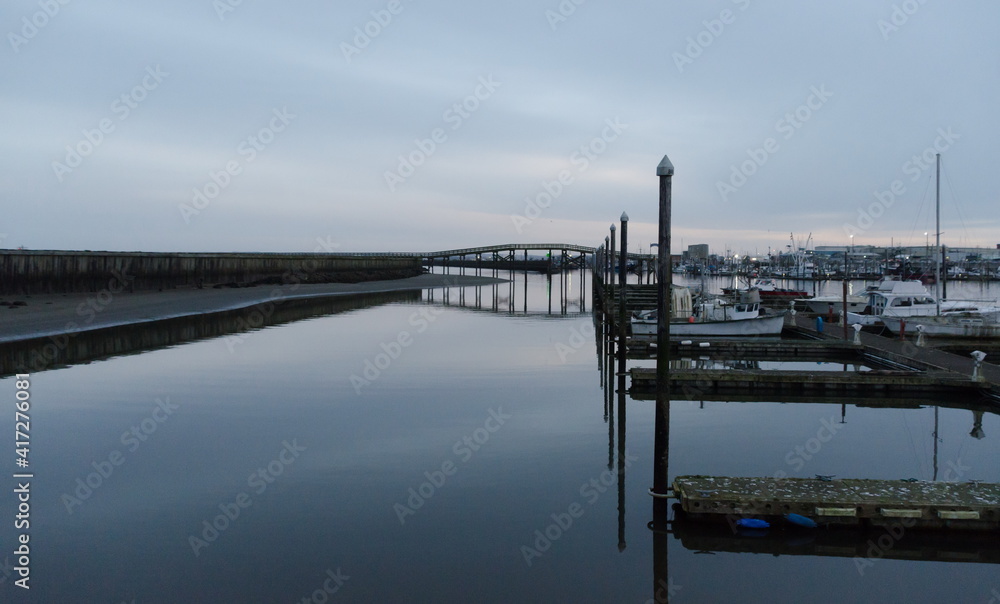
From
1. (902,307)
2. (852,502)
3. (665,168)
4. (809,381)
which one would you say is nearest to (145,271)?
(809,381)

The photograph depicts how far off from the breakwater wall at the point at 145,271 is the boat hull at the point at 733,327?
32.8m

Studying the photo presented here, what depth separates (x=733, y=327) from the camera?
1187 inches

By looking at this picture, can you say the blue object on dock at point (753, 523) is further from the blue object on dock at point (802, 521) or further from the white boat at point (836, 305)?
the white boat at point (836, 305)

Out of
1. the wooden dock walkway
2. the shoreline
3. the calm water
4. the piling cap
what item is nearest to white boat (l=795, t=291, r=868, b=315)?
the wooden dock walkway

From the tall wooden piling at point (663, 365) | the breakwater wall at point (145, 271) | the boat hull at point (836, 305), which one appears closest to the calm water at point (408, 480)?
the tall wooden piling at point (663, 365)

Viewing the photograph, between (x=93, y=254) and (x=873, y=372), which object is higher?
(x=93, y=254)

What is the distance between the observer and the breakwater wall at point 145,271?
39.6 metres

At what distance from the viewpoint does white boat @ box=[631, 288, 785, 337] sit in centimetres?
3023

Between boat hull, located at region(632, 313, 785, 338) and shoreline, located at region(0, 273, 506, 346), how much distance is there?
24.0 m

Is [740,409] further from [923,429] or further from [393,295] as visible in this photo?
[393,295]

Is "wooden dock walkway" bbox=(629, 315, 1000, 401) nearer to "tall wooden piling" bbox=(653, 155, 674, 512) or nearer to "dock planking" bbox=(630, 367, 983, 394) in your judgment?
"dock planking" bbox=(630, 367, 983, 394)

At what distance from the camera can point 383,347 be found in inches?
1119

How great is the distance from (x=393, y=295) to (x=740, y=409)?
50238 millimetres

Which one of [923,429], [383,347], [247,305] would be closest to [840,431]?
[923,429]
